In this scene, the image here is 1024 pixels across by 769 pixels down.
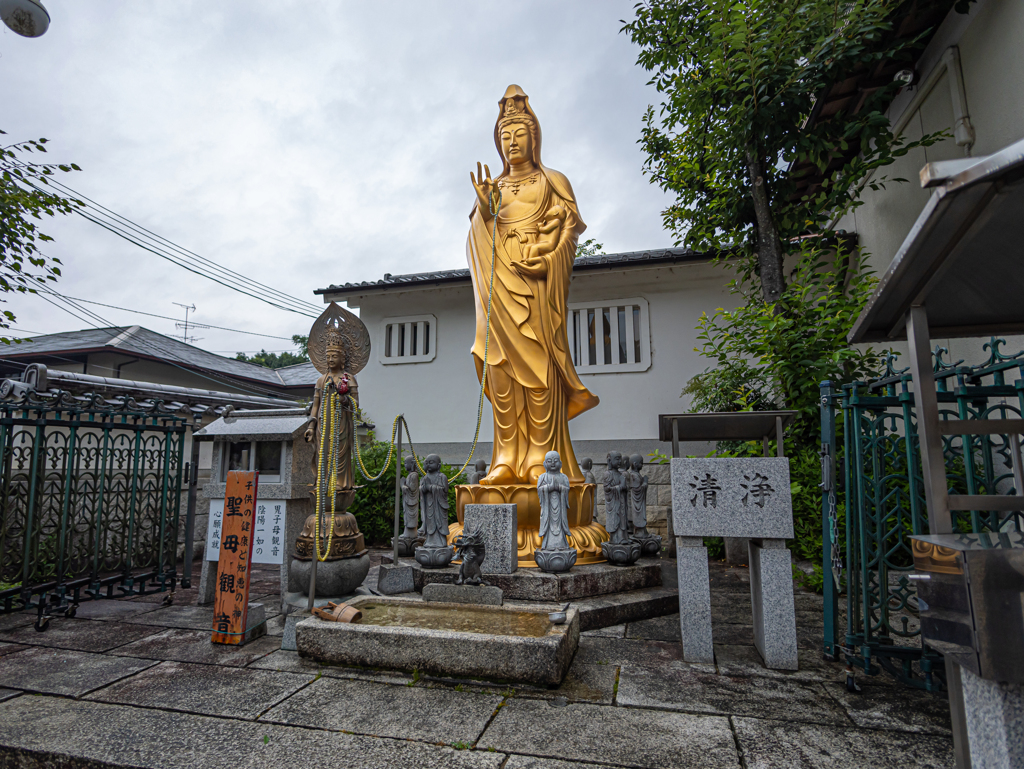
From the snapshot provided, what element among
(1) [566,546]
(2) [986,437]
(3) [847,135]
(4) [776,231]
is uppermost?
(3) [847,135]

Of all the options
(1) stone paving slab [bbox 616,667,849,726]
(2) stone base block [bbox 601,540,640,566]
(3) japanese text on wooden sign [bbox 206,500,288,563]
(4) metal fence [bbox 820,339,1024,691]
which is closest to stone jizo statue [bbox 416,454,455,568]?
(3) japanese text on wooden sign [bbox 206,500,288,563]

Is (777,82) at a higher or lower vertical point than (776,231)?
higher

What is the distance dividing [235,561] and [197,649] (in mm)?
686

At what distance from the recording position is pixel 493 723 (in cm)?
290

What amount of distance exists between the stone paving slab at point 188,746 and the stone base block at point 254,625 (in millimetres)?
1186

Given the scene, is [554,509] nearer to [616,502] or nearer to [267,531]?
[616,502]

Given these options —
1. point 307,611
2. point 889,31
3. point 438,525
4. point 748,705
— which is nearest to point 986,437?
point 748,705

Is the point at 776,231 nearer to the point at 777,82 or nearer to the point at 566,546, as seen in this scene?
the point at 777,82

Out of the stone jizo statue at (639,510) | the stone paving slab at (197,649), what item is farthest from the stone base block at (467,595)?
the stone jizo statue at (639,510)

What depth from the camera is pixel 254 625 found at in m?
4.35

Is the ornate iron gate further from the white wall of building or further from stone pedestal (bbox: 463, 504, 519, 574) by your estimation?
the white wall of building

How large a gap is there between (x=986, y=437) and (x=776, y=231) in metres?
5.37

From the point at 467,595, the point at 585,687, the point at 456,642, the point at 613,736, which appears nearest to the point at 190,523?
the point at 467,595

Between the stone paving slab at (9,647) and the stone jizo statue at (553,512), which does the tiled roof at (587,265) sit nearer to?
the stone jizo statue at (553,512)
